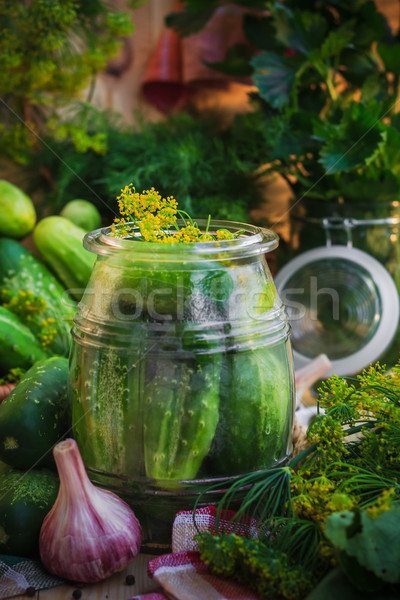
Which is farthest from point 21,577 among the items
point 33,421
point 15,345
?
point 15,345

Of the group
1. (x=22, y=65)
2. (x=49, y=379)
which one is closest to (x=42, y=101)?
(x=22, y=65)

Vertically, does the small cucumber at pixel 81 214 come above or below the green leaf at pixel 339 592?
above

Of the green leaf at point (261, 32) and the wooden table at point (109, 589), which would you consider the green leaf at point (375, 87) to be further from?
the wooden table at point (109, 589)

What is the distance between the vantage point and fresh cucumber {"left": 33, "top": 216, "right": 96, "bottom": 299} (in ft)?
3.84

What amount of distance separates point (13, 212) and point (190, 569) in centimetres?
84

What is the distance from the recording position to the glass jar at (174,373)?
0.59 meters

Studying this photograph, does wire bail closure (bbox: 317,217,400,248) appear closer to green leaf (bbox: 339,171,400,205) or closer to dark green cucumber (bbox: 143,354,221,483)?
green leaf (bbox: 339,171,400,205)

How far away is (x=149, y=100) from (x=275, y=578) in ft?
4.19

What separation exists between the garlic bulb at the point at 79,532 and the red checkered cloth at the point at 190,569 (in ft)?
0.13

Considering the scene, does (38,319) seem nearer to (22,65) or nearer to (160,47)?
(22,65)

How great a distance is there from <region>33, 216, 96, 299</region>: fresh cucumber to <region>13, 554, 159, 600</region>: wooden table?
2.28 feet

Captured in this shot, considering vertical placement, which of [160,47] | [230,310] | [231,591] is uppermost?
[160,47]

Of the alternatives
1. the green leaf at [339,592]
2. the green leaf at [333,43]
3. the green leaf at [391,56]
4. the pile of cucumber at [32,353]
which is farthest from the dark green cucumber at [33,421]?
the green leaf at [391,56]

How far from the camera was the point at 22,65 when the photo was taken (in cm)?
131
